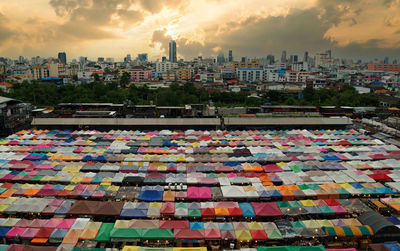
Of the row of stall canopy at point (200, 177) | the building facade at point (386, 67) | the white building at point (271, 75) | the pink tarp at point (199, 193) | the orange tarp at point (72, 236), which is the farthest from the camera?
the building facade at point (386, 67)

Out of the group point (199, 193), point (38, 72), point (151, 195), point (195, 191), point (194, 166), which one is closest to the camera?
point (151, 195)

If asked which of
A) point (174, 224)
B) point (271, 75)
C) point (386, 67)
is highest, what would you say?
point (386, 67)

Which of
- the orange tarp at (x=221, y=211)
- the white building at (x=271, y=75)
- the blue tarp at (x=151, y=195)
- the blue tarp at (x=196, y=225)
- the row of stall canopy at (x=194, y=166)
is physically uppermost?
the white building at (x=271, y=75)

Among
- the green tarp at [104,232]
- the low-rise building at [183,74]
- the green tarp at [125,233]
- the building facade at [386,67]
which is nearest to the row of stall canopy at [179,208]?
the green tarp at [104,232]

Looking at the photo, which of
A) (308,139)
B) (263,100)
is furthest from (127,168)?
(263,100)

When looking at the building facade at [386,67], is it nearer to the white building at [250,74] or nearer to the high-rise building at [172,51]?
the white building at [250,74]

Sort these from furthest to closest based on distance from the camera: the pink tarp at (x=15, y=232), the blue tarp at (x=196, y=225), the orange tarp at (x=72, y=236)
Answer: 1. the blue tarp at (x=196, y=225)
2. the pink tarp at (x=15, y=232)
3. the orange tarp at (x=72, y=236)

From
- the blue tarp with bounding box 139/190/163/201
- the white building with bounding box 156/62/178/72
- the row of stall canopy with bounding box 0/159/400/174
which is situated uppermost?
the white building with bounding box 156/62/178/72

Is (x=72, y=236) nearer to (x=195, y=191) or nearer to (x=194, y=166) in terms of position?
(x=195, y=191)

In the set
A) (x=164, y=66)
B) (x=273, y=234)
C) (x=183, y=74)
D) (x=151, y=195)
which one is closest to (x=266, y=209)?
(x=273, y=234)

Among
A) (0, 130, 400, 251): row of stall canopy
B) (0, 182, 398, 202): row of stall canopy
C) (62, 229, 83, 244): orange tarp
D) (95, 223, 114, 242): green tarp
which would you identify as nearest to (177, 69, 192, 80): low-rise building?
(0, 130, 400, 251): row of stall canopy

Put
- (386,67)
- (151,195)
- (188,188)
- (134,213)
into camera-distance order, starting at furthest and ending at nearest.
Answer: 1. (386,67)
2. (188,188)
3. (151,195)
4. (134,213)

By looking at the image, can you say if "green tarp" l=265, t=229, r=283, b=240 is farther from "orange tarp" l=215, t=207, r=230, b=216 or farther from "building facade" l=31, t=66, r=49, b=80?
"building facade" l=31, t=66, r=49, b=80
